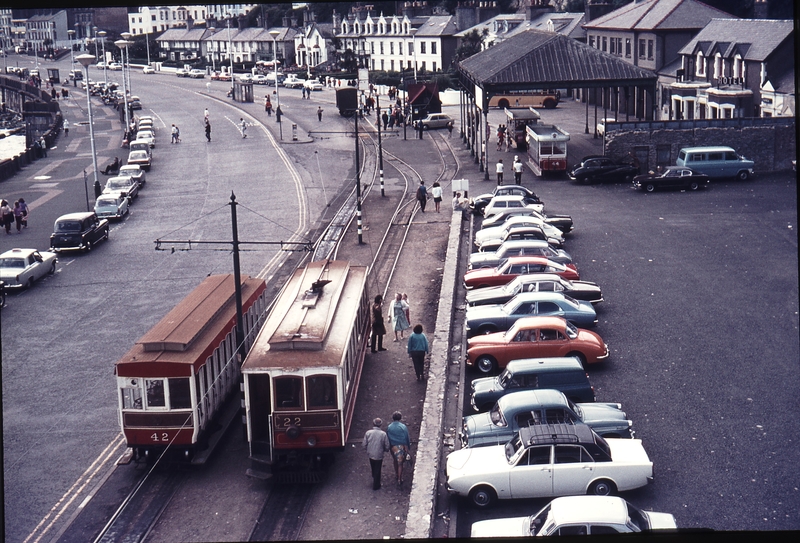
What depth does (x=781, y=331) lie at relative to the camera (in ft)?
75.5

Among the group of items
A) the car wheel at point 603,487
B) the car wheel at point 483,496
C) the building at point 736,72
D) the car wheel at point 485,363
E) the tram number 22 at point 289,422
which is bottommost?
the car wheel at point 483,496

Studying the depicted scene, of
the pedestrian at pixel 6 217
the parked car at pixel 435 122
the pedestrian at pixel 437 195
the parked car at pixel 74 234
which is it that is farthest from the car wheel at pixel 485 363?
the parked car at pixel 435 122

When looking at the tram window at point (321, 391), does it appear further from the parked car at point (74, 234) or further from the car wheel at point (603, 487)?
the parked car at point (74, 234)

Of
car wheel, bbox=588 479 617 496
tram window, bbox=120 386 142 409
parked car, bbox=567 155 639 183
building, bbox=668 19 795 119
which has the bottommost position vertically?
car wheel, bbox=588 479 617 496

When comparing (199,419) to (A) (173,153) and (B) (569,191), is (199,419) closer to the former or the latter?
(B) (569,191)

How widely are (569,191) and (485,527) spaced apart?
99.8ft

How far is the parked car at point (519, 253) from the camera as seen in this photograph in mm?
28125

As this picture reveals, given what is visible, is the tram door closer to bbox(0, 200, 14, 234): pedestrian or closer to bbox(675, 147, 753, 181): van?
bbox(0, 200, 14, 234): pedestrian

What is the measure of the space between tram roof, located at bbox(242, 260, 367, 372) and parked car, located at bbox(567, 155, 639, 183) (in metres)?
22.9

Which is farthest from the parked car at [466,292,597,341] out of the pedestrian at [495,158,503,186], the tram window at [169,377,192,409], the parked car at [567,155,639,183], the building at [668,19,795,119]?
the building at [668,19,795,119]

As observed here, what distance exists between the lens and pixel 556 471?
50.5 feet

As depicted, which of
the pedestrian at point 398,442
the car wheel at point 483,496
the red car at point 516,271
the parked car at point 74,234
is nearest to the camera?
the car wheel at point 483,496

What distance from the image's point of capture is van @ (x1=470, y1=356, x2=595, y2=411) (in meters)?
18.7

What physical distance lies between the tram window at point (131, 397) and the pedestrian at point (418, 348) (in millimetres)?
6352
